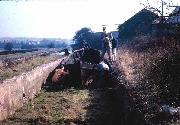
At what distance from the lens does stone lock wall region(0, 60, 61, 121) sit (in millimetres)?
8329

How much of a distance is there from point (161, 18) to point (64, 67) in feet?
26.8

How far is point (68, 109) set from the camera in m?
9.20

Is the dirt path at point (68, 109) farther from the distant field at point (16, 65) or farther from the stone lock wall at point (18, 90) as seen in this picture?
the distant field at point (16, 65)

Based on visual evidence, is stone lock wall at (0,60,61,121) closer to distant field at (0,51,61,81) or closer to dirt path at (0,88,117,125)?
dirt path at (0,88,117,125)

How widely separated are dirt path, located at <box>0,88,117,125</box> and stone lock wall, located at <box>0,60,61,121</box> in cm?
19

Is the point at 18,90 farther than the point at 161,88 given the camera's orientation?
Yes

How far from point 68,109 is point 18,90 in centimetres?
152

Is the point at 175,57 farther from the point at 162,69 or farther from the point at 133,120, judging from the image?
the point at 133,120

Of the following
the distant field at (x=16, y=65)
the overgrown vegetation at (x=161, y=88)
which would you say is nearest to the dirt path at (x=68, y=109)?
the overgrown vegetation at (x=161, y=88)

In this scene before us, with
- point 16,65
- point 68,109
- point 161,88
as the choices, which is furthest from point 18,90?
point 16,65

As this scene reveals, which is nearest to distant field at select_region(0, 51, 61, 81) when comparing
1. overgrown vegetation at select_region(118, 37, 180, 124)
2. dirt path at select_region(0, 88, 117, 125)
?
dirt path at select_region(0, 88, 117, 125)

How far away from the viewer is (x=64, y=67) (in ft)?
50.9

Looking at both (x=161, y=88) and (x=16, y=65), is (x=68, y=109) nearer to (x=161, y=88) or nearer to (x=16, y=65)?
(x=161, y=88)

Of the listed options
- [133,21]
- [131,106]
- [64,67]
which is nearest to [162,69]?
[131,106]
